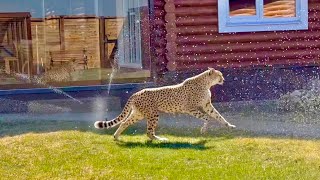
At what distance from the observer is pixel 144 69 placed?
12.5m

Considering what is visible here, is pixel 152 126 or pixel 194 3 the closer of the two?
pixel 152 126

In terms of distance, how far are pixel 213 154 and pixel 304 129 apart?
2.32 meters

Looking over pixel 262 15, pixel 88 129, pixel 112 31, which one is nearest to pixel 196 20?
pixel 262 15

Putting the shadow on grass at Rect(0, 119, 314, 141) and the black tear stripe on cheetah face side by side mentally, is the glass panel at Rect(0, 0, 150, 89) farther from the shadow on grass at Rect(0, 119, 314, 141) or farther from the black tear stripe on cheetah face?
the black tear stripe on cheetah face

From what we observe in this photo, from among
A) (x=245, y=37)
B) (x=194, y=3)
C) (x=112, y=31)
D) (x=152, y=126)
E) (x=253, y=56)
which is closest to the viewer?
(x=152, y=126)

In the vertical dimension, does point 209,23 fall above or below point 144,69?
above

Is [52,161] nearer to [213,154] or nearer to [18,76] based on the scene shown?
[213,154]

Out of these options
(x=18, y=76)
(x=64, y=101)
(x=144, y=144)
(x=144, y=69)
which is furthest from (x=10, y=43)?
(x=144, y=144)

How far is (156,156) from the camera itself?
23.8ft

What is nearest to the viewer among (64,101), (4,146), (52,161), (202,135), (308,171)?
(308,171)

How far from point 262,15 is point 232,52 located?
974mm

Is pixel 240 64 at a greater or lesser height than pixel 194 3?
lesser

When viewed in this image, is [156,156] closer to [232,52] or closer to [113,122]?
[113,122]

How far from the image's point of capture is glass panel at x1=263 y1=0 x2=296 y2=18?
12.7m
